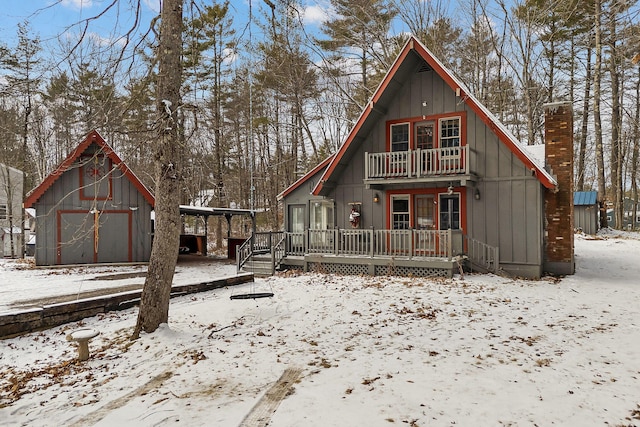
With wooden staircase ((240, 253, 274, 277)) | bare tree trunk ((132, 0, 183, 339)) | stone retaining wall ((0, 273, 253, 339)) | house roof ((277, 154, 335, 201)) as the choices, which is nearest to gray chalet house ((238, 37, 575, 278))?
wooden staircase ((240, 253, 274, 277))

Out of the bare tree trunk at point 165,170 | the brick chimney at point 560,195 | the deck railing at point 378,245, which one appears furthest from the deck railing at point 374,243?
the bare tree trunk at point 165,170

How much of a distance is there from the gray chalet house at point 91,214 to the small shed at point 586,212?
2391cm

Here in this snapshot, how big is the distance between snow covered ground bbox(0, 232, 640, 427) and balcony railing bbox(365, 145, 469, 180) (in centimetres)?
452

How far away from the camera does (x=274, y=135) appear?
30.7 m

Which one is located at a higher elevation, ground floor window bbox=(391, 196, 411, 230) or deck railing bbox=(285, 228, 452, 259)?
ground floor window bbox=(391, 196, 411, 230)

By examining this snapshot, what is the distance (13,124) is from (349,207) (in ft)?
56.7

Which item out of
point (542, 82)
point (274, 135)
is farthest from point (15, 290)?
point (542, 82)

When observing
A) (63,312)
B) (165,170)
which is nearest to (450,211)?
(165,170)

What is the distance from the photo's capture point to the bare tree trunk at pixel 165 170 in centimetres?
648

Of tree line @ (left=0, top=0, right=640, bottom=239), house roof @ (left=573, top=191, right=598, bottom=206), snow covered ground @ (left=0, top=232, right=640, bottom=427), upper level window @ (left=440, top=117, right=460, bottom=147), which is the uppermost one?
tree line @ (left=0, top=0, right=640, bottom=239)

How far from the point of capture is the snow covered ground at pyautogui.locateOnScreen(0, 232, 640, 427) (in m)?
3.95

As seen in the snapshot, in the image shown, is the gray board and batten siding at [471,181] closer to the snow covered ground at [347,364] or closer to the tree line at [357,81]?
the snow covered ground at [347,364]

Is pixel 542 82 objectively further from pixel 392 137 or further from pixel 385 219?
pixel 385 219

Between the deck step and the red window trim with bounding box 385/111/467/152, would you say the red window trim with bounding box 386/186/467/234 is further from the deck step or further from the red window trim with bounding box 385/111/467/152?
the deck step
